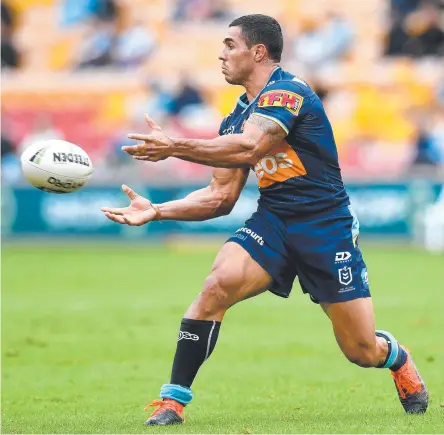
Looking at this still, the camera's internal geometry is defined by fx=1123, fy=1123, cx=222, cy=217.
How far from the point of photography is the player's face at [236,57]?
287 inches

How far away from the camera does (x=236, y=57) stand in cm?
730

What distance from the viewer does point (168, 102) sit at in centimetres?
2411

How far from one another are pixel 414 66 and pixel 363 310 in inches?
704

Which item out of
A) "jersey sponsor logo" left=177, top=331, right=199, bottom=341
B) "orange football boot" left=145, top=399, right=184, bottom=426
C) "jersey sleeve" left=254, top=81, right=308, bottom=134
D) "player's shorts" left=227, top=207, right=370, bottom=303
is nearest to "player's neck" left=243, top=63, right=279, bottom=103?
"jersey sleeve" left=254, top=81, right=308, bottom=134

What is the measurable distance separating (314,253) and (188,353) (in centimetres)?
103

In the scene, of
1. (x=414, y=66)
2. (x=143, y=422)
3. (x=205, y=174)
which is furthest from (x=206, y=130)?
(x=143, y=422)

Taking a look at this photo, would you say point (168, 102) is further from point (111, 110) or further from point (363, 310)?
point (363, 310)

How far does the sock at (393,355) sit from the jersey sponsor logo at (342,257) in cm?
65

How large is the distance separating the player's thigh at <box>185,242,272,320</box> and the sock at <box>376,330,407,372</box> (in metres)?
0.92

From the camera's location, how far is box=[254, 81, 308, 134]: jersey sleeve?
693 centimetres

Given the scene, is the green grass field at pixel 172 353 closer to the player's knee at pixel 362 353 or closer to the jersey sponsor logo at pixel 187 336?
the player's knee at pixel 362 353

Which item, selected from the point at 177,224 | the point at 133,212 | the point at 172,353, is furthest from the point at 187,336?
the point at 177,224

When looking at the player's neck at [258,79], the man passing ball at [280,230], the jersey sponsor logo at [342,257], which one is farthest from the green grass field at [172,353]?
the player's neck at [258,79]

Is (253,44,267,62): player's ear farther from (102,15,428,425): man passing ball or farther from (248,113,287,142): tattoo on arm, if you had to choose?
(248,113,287,142): tattoo on arm
